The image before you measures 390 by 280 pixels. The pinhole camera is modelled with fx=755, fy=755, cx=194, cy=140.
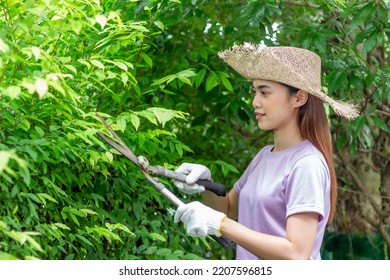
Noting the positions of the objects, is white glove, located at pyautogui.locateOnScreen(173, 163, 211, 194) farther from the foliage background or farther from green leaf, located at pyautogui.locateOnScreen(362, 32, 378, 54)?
green leaf, located at pyautogui.locateOnScreen(362, 32, 378, 54)

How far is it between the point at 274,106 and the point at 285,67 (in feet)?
0.49

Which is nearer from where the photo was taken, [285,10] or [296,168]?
[296,168]

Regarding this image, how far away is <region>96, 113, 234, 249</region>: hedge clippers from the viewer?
8.93ft

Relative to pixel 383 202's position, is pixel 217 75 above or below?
above

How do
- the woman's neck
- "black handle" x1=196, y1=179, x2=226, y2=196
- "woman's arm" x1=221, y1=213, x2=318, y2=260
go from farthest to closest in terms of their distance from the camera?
"black handle" x1=196, y1=179, x2=226, y2=196 → the woman's neck → "woman's arm" x1=221, y1=213, x2=318, y2=260

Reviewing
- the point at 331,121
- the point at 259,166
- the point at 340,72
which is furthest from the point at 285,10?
the point at 259,166

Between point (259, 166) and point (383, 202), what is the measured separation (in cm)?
369

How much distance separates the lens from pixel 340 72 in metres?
3.83

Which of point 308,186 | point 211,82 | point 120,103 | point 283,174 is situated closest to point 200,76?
point 211,82

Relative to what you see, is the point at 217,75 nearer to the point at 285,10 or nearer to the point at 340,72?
the point at 340,72

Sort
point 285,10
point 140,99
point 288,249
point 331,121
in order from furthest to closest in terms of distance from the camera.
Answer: point 331,121 → point 285,10 → point 140,99 → point 288,249

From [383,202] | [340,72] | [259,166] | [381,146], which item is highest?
[340,72]

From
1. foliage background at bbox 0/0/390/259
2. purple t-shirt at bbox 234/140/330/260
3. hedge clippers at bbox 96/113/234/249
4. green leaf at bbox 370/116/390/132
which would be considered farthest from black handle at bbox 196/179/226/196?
green leaf at bbox 370/116/390/132

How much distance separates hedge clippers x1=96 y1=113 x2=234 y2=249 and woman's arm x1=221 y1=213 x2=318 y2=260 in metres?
0.12
